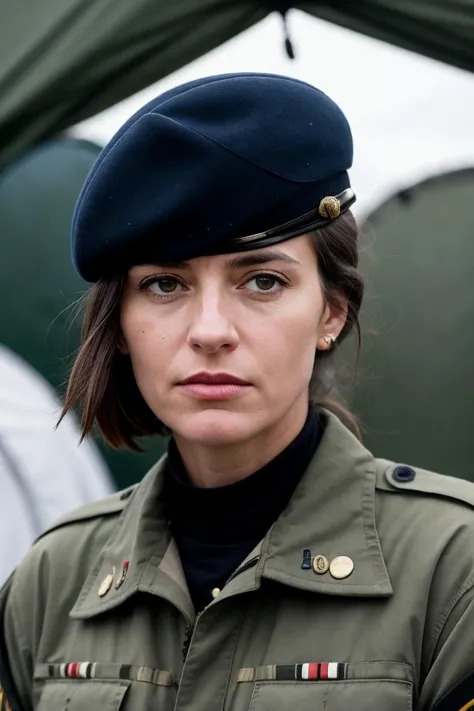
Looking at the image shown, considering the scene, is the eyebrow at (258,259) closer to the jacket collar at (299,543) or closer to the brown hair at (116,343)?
the brown hair at (116,343)

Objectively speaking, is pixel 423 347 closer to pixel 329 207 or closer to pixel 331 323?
pixel 331 323

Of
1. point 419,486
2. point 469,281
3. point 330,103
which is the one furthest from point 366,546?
point 469,281

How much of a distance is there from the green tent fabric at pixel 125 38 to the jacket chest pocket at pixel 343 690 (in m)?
1.72

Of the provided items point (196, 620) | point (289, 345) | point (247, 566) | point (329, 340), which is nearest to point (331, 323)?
point (329, 340)

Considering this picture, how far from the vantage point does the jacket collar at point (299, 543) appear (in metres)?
1.76

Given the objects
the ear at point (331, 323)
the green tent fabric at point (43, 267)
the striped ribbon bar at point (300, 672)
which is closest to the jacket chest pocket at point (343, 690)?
the striped ribbon bar at point (300, 672)

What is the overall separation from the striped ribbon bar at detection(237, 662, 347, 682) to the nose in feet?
1.60

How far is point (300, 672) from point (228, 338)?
0.51 metres

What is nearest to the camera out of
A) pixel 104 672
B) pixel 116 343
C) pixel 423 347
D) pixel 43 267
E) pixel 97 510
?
pixel 104 672

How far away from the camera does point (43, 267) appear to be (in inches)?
172

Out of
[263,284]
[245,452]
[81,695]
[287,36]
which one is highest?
[287,36]

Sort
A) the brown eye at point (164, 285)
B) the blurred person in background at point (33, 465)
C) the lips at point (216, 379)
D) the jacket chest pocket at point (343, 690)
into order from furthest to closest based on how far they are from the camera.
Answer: the blurred person in background at point (33, 465) < the brown eye at point (164, 285) < the lips at point (216, 379) < the jacket chest pocket at point (343, 690)

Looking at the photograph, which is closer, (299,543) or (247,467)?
(299,543)

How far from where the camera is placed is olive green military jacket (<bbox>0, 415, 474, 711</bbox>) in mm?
1648
